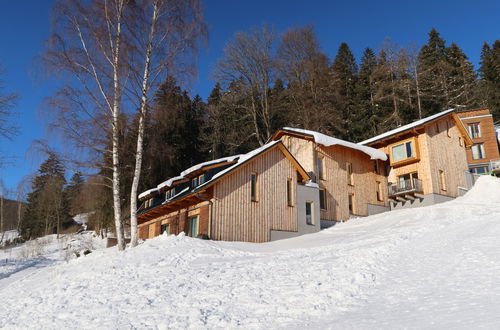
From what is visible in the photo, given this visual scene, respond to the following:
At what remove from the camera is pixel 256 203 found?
18.6 meters

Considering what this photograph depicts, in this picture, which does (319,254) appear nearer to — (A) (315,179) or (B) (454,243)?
(B) (454,243)

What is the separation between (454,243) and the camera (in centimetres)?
1055

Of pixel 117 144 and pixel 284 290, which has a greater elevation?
pixel 117 144

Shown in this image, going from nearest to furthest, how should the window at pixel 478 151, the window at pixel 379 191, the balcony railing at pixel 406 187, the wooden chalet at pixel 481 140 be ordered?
the balcony railing at pixel 406 187 → the window at pixel 379 191 → the wooden chalet at pixel 481 140 → the window at pixel 478 151

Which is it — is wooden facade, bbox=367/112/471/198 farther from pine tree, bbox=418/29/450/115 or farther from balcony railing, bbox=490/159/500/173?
pine tree, bbox=418/29/450/115

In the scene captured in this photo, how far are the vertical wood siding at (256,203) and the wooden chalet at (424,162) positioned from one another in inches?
428

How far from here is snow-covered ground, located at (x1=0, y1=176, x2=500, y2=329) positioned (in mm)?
5895

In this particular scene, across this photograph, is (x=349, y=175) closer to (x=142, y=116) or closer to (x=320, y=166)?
(x=320, y=166)

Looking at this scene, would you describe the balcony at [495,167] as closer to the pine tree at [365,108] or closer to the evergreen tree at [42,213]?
the pine tree at [365,108]

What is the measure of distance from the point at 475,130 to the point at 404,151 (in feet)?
52.2

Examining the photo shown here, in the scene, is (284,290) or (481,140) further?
(481,140)

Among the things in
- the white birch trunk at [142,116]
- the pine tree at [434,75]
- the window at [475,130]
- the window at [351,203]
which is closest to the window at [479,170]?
the window at [475,130]

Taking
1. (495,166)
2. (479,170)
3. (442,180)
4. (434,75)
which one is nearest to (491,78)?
(434,75)

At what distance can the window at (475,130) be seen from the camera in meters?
37.8
